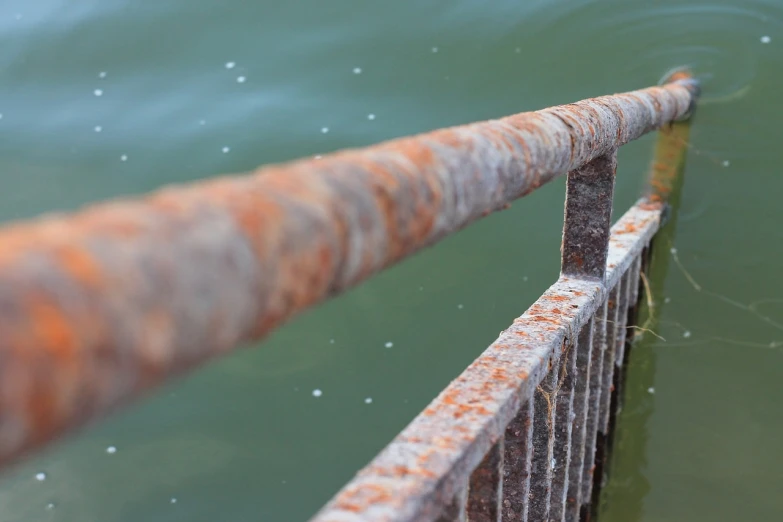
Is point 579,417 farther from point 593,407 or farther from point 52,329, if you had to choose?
point 52,329

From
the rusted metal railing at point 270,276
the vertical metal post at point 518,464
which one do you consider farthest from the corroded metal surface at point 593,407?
the rusted metal railing at point 270,276

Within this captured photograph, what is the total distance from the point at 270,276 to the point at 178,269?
60mm

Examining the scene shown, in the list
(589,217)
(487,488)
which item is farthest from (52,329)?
(589,217)

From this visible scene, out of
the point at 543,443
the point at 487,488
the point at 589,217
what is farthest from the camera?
the point at 589,217

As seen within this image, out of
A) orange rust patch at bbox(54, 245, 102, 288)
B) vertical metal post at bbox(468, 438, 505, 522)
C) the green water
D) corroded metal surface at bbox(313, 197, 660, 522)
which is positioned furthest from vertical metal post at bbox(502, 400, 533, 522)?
the green water

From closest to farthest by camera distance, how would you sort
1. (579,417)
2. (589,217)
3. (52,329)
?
(52,329)
(589,217)
(579,417)

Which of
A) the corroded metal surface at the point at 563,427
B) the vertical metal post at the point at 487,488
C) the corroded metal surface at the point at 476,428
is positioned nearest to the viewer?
the corroded metal surface at the point at 476,428

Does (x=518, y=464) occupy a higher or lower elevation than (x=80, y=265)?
lower

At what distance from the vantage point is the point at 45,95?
9.33ft

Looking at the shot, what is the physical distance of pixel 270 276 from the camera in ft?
1.17

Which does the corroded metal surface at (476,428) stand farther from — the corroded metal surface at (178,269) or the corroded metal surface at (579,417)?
the corroded metal surface at (178,269)

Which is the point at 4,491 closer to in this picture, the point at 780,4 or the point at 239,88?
the point at 239,88

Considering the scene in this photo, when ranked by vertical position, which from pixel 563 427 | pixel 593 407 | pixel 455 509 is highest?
pixel 455 509

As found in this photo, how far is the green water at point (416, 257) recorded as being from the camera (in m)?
2.10
